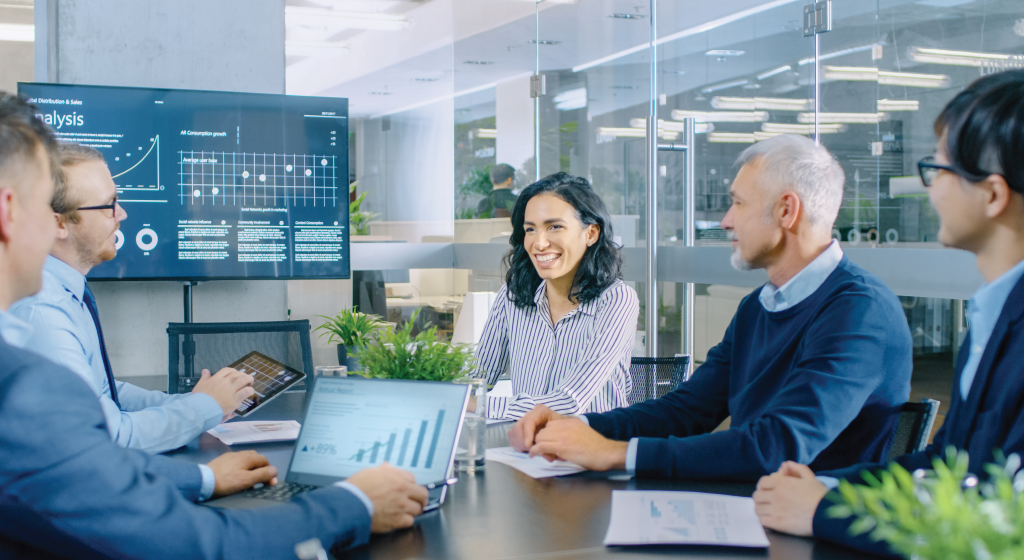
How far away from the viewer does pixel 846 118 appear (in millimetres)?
3381

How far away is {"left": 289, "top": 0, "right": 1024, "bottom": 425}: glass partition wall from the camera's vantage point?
10.2 feet

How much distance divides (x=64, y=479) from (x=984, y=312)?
1314 millimetres

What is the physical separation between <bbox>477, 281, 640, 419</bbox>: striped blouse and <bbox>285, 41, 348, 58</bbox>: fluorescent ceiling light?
407cm

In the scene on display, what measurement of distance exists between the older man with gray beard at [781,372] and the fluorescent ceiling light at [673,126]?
227 centimetres

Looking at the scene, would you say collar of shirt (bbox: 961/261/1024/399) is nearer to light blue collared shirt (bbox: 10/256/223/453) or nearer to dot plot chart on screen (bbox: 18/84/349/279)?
light blue collared shirt (bbox: 10/256/223/453)

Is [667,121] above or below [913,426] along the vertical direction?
above

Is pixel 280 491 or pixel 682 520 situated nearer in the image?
pixel 682 520

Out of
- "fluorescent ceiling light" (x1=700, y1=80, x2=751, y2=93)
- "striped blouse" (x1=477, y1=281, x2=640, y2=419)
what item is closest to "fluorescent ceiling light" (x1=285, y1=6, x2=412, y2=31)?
"fluorescent ceiling light" (x1=700, y1=80, x2=751, y2=93)

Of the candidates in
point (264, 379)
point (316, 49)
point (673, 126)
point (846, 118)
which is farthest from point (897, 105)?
point (316, 49)

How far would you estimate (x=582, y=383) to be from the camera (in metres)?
2.26

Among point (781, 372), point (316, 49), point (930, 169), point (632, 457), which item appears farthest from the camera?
point (316, 49)

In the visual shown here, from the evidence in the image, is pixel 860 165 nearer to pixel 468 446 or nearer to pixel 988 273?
A: pixel 988 273

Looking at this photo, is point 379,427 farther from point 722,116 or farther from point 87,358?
point 722,116

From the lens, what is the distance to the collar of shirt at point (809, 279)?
1793 millimetres
